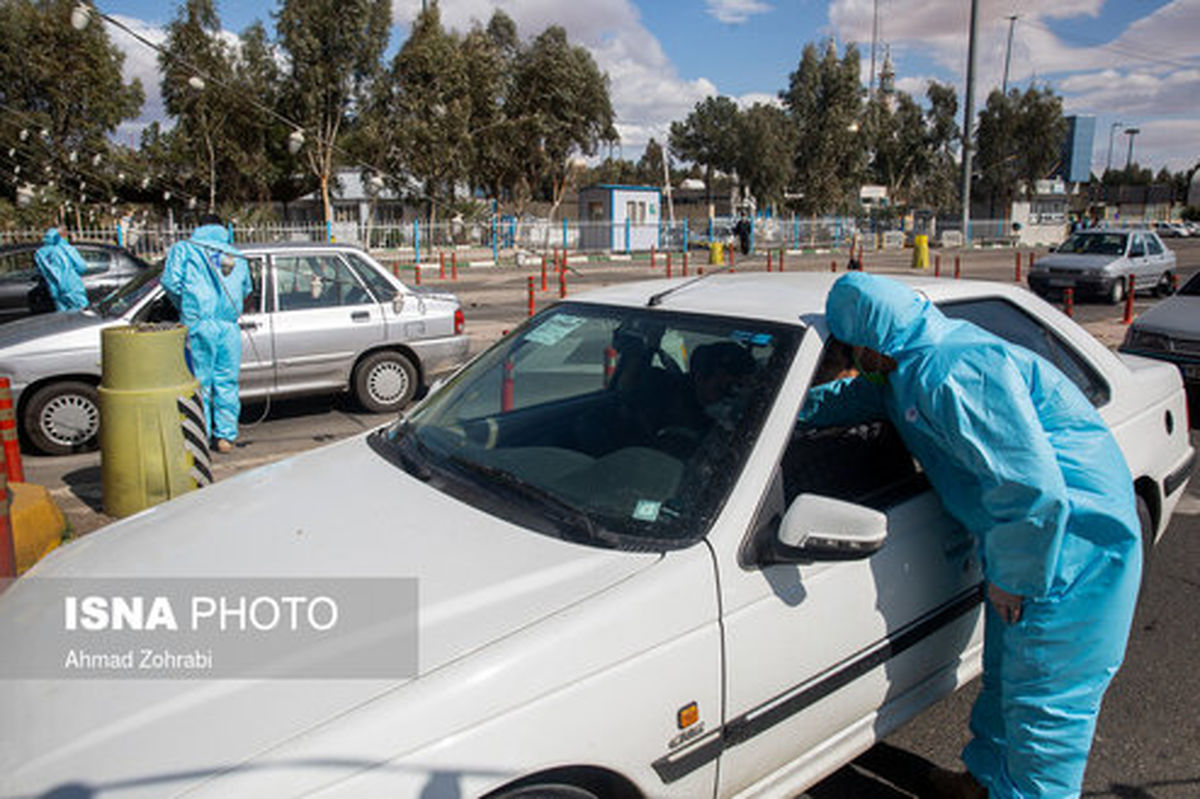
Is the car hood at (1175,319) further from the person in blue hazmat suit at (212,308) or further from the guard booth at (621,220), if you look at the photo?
the guard booth at (621,220)

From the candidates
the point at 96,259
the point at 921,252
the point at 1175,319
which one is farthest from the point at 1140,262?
the point at 96,259

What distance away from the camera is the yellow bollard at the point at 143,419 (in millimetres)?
4801

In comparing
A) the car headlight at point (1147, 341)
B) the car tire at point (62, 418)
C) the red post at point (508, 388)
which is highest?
the red post at point (508, 388)

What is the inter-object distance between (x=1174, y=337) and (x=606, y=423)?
7521 mm

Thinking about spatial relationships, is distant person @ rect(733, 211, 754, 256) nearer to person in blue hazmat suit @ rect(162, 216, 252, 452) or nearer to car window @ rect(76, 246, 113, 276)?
car window @ rect(76, 246, 113, 276)

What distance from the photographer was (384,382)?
777 centimetres

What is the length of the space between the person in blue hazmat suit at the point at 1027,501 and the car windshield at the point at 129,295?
20.7 ft

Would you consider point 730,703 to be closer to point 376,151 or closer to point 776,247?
point 376,151

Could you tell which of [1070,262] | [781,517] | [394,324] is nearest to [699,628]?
[781,517]

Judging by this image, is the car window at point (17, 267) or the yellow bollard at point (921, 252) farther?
the yellow bollard at point (921, 252)

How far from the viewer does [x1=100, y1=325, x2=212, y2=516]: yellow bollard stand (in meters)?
4.80

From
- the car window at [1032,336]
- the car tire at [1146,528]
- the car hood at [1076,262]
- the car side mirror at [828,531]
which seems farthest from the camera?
the car hood at [1076,262]

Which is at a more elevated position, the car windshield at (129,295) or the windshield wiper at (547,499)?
the car windshield at (129,295)

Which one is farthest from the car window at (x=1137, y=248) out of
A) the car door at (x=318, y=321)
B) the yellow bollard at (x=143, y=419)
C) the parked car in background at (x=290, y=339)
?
the yellow bollard at (x=143, y=419)
